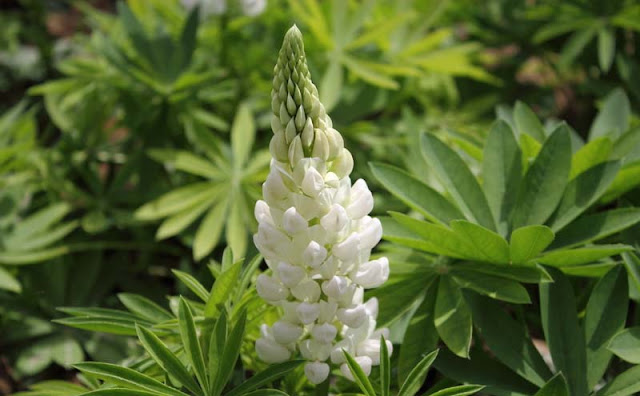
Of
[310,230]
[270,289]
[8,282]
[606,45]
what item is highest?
[606,45]

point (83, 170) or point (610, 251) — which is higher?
point (610, 251)

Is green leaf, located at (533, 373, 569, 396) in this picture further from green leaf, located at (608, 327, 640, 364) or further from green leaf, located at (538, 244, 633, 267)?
green leaf, located at (538, 244, 633, 267)

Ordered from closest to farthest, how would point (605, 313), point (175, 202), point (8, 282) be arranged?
point (605, 313) → point (8, 282) → point (175, 202)

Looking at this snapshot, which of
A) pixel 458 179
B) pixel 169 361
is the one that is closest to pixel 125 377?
pixel 169 361

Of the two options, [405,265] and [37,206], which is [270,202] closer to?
[405,265]

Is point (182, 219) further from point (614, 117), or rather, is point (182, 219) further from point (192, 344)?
point (614, 117)

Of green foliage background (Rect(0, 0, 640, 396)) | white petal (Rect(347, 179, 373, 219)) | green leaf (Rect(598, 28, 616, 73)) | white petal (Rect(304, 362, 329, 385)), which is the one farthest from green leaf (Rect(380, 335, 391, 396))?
green leaf (Rect(598, 28, 616, 73))

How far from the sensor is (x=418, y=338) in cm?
142

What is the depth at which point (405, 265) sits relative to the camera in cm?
153

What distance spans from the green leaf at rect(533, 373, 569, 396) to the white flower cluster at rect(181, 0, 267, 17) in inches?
70.8

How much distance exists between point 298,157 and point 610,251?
65 cm

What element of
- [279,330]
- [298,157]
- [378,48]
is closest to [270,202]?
[298,157]

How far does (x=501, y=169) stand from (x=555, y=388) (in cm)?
58

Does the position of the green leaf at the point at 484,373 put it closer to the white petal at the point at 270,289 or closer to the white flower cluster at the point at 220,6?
the white petal at the point at 270,289
